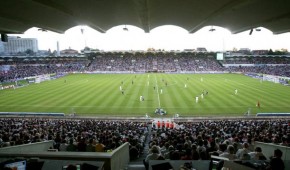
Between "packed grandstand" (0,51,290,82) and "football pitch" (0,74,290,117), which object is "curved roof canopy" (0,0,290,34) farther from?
"packed grandstand" (0,51,290,82)

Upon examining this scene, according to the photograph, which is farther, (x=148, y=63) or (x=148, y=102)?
(x=148, y=63)

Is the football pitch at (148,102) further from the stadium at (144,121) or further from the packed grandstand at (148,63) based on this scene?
the packed grandstand at (148,63)

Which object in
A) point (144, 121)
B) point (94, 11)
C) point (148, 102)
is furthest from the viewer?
point (148, 102)

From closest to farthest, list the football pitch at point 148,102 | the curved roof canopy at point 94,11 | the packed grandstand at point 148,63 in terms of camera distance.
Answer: the curved roof canopy at point 94,11
the football pitch at point 148,102
the packed grandstand at point 148,63

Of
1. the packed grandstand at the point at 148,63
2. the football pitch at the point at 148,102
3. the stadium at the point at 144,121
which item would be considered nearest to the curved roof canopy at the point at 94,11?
the stadium at the point at 144,121

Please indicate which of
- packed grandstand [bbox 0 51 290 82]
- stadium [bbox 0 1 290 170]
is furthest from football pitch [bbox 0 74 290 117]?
packed grandstand [bbox 0 51 290 82]

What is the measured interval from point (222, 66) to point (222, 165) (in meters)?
95.7

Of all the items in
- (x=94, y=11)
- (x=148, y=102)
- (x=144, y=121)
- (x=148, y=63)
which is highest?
(x=94, y=11)

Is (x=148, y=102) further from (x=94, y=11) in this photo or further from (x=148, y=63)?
(x=148, y=63)

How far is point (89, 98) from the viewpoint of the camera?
38688mm

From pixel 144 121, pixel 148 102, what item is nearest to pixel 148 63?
pixel 148 102

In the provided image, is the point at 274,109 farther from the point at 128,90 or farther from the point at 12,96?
the point at 12,96

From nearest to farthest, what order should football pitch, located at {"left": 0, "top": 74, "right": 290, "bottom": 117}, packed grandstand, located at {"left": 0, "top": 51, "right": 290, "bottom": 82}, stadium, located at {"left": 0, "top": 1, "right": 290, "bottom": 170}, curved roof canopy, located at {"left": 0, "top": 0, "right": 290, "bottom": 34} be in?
1. stadium, located at {"left": 0, "top": 1, "right": 290, "bottom": 170}
2. curved roof canopy, located at {"left": 0, "top": 0, "right": 290, "bottom": 34}
3. football pitch, located at {"left": 0, "top": 74, "right": 290, "bottom": 117}
4. packed grandstand, located at {"left": 0, "top": 51, "right": 290, "bottom": 82}

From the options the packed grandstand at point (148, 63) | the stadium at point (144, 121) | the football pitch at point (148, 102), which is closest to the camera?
the stadium at point (144, 121)
